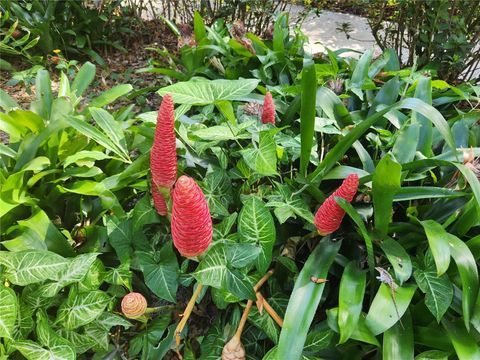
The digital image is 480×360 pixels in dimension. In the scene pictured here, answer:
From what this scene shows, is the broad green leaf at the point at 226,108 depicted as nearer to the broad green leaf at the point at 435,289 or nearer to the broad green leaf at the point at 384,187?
the broad green leaf at the point at 384,187

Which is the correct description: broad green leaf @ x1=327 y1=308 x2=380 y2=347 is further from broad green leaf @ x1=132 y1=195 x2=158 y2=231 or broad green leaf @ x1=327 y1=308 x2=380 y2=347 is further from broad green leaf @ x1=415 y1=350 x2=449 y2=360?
broad green leaf @ x1=132 y1=195 x2=158 y2=231

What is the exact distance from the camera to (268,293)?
1.58 meters

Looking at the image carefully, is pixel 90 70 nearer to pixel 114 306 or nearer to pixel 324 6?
pixel 114 306

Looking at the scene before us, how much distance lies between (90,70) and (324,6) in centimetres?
441

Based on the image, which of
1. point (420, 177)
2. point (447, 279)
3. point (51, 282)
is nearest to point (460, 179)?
point (420, 177)

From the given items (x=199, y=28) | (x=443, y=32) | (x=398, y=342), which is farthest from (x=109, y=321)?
(x=443, y=32)

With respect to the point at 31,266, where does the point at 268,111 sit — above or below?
above

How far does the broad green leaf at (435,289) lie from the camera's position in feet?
4.31

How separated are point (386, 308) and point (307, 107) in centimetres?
70

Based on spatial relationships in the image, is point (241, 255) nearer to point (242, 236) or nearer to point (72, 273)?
point (242, 236)

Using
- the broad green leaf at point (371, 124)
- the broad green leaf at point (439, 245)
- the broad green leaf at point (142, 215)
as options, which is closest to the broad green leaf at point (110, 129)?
the broad green leaf at point (142, 215)

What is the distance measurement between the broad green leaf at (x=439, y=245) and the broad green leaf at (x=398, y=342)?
0.24 metres

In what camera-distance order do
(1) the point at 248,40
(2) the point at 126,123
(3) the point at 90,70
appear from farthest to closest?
1. (1) the point at 248,40
2. (3) the point at 90,70
3. (2) the point at 126,123

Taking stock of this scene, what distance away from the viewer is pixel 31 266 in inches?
53.8
